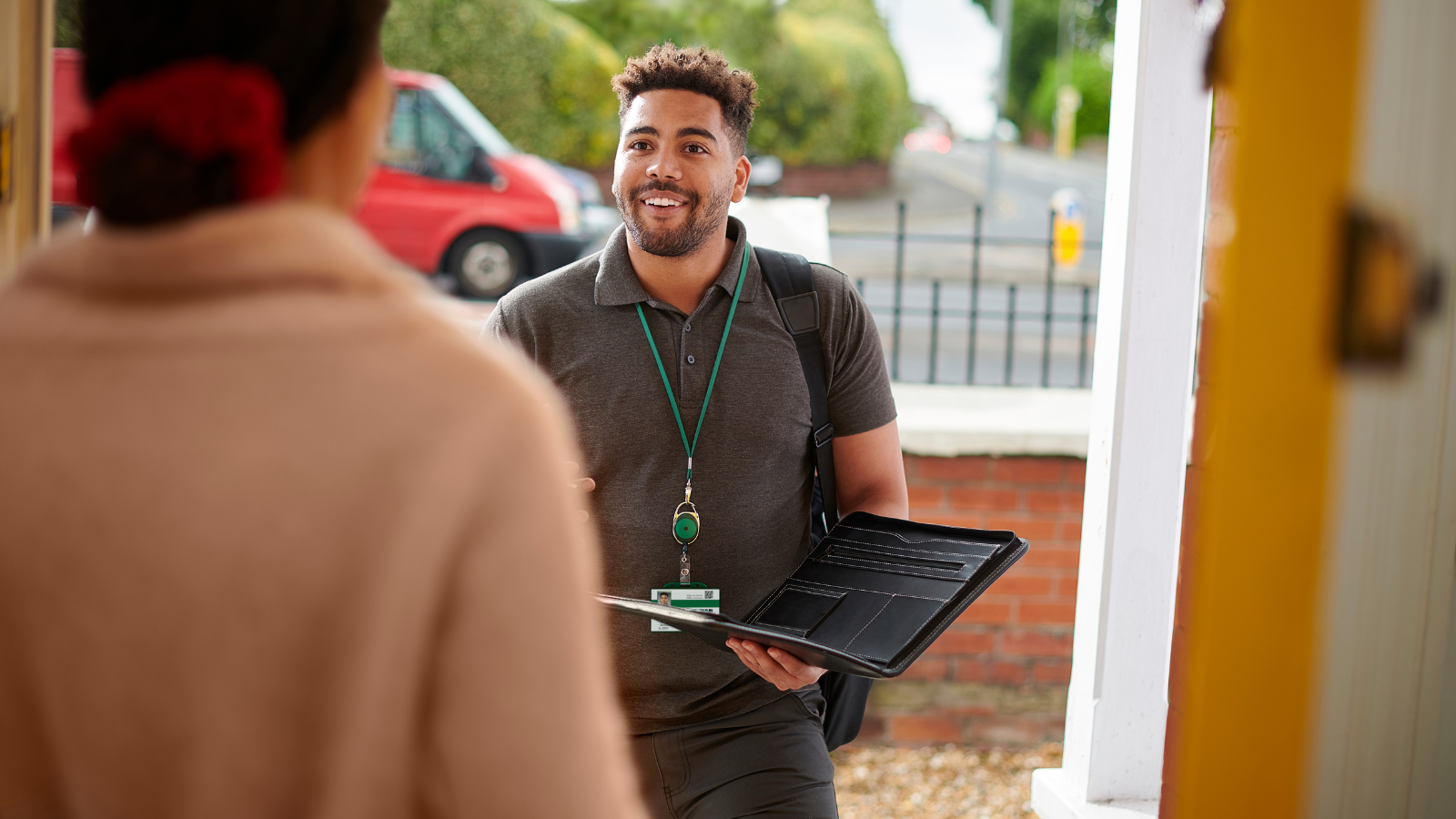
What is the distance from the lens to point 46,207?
2.06m

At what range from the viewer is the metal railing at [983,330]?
7613 mm

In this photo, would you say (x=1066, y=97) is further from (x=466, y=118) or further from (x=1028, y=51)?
(x=466, y=118)

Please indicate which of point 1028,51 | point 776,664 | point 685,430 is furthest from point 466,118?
point 1028,51

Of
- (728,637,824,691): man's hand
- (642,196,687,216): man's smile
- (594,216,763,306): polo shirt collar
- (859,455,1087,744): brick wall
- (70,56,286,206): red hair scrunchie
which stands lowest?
(859,455,1087,744): brick wall

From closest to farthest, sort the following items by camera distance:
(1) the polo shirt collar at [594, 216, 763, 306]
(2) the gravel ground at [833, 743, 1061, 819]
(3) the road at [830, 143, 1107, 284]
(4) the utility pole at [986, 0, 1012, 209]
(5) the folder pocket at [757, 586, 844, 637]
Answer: (5) the folder pocket at [757, 586, 844, 637]
(1) the polo shirt collar at [594, 216, 763, 306]
(2) the gravel ground at [833, 743, 1061, 819]
(3) the road at [830, 143, 1107, 284]
(4) the utility pole at [986, 0, 1012, 209]

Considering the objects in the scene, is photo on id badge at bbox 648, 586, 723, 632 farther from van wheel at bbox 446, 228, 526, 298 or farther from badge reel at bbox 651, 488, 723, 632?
van wheel at bbox 446, 228, 526, 298

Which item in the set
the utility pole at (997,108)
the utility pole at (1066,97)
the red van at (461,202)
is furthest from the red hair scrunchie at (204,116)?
the utility pole at (1066,97)

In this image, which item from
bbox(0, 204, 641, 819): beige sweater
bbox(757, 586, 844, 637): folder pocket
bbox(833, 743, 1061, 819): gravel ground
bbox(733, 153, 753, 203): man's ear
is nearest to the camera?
bbox(0, 204, 641, 819): beige sweater

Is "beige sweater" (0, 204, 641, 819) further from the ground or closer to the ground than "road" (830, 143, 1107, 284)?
closer to the ground

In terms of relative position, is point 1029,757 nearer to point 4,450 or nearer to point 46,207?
point 46,207

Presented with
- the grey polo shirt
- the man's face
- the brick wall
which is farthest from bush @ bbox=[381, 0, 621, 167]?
the grey polo shirt

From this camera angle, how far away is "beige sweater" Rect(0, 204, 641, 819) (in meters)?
0.81

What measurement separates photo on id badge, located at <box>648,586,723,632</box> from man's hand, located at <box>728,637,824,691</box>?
0.26 meters

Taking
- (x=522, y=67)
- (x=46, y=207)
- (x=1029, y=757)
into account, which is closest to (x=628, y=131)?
(x=46, y=207)
